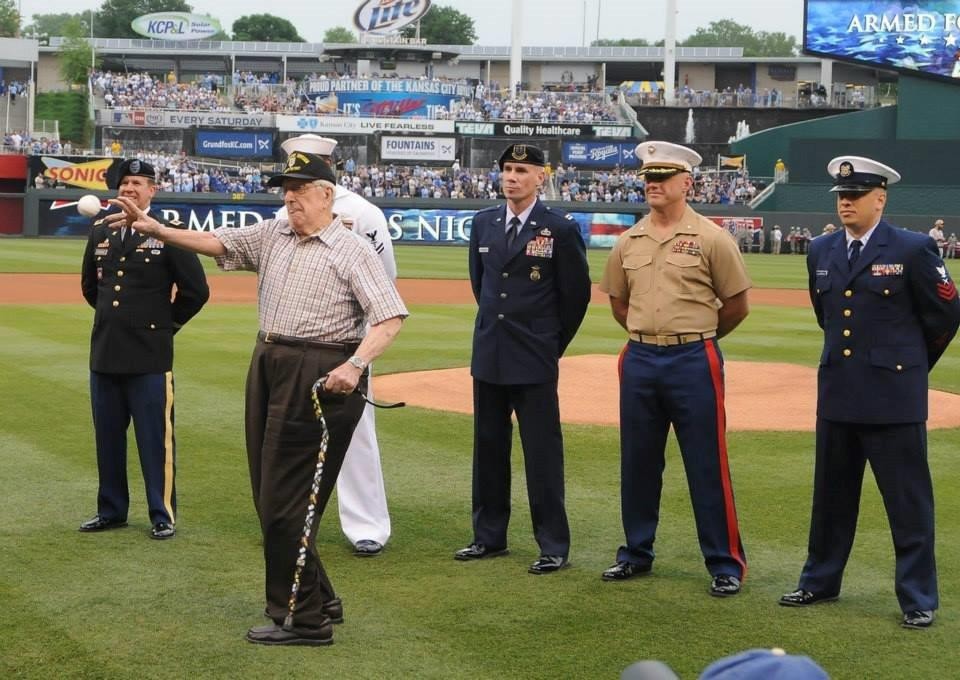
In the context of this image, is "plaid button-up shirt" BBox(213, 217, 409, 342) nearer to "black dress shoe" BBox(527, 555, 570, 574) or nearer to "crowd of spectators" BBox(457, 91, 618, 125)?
"black dress shoe" BBox(527, 555, 570, 574)

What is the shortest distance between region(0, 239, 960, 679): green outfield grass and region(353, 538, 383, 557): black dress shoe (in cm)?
10

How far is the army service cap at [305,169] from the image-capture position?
582 centimetres

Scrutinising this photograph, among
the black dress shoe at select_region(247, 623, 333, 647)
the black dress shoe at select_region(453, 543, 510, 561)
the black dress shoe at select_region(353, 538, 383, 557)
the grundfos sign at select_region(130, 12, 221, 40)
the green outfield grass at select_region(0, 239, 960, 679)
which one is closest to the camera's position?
the green outfield grass at select_region(0, 239, 960, 679)

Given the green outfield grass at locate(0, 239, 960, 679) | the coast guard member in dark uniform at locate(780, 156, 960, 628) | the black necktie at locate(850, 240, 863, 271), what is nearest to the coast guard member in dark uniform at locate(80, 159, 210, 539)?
the green outfield grass at locate(0, 239, 960, 679)

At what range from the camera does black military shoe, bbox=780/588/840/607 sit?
6.45 meters

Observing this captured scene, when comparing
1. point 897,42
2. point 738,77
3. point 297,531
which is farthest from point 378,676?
point 738,77

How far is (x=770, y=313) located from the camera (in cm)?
2384

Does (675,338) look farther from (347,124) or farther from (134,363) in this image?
(347,124)

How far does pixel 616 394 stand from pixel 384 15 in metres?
64.3

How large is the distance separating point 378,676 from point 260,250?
1.94m

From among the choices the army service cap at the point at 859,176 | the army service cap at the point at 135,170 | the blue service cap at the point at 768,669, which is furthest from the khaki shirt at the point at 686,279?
the blue service cap at the point at 768,669

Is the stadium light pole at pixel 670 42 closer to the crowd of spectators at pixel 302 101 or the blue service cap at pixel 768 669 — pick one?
the crowd of spectators at pixel 302 101

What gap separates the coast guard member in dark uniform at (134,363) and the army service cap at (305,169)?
6.85 feet

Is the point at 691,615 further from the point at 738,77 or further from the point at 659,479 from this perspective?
the point at 738,77
